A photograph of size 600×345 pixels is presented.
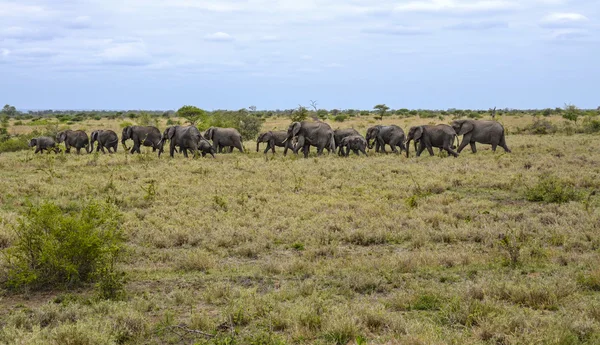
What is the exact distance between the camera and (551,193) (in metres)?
13.3

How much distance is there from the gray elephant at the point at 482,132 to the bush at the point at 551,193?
35.5 ft

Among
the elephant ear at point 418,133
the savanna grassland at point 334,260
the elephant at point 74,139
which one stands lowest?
the savanna grassland at point 334,260

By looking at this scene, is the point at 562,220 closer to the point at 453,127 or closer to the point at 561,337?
the point at 561,337

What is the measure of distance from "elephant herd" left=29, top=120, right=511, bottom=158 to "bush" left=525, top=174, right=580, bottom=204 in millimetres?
9353

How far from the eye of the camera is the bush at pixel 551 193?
1315 centimetres

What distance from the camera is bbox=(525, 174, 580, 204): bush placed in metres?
13.1

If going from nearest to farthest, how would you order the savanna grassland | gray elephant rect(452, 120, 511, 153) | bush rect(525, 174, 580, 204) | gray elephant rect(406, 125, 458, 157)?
the savanna grassland → bush rect(525, 174, 580, 204) → gray elephant rect(406, 125, 458, 157) → gray elephant rect(452, 120, 511, 153)

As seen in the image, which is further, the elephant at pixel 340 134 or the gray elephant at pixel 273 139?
the gray elephant at pixel 273 139

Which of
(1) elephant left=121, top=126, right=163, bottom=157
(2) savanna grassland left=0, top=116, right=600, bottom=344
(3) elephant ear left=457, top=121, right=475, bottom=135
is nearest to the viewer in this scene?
(2) savanna grassland left=0, top=116, right=600, bottom=344

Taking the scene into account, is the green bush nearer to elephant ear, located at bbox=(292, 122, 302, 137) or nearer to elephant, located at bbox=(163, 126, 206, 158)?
elephant, located at bbox=(163, 126, 206, 158)

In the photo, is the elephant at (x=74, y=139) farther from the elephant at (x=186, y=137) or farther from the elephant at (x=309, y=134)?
the elephant at (x=309, y=134)

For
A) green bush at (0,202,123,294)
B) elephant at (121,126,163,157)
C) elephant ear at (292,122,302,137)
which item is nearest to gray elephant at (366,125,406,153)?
elephant ear at (292,122,302,137)

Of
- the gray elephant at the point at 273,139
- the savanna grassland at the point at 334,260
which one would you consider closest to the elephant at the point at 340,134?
the gray elephant at the point at 273,139

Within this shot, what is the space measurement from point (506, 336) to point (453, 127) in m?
20.2
